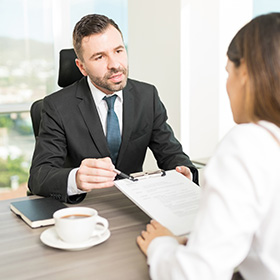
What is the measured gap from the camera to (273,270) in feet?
2.78

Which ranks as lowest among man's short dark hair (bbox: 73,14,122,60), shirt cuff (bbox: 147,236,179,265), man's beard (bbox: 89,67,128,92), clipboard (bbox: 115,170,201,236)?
clipboard (bbox: 115,170,201,236)

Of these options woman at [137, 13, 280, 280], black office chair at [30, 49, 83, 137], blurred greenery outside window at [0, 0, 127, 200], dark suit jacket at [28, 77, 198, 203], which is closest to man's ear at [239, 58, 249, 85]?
woman at [137, 13, 280, 280]

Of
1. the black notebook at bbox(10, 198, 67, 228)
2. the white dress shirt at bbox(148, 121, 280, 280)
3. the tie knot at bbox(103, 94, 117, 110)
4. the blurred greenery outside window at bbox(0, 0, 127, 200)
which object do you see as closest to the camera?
the white dress shirt at bbox(148, 121, 280, 280)

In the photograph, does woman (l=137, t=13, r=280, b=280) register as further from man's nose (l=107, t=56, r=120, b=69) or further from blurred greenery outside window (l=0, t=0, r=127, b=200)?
blurred greenery outside window (l=0, t=0, r=127, b=200)

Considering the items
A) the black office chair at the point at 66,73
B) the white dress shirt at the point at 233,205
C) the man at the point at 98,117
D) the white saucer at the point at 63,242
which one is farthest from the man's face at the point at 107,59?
the white dress shirt at the point at 233,205

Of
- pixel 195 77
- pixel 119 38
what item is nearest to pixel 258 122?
pixel 119 38

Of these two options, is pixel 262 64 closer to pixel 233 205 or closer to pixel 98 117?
pixel 233 205

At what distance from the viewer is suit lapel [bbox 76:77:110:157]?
202 cm

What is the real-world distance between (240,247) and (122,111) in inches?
56.2

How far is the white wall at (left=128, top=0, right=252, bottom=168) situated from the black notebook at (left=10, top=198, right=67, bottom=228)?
2127 millimetres

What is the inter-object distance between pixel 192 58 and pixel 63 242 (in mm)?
2522

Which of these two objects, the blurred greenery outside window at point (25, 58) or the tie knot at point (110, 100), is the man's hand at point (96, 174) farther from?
the blurred greenery outside window at point (25, 58)

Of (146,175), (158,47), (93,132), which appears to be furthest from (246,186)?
(158,47)

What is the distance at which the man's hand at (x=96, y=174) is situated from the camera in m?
1.47
